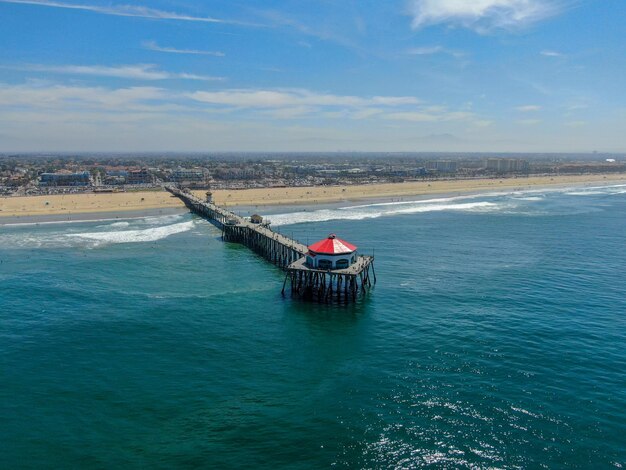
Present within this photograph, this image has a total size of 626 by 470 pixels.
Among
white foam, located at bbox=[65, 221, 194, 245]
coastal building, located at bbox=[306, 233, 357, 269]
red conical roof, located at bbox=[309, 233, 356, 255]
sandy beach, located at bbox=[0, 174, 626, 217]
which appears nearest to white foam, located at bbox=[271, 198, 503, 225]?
white foam, located at bbox=[65, 221, 194, 245]

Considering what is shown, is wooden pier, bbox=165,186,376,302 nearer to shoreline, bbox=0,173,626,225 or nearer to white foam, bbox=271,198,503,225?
white foam, bbox=271,198,503,225

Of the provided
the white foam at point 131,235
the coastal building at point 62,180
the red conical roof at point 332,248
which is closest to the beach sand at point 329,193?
the white foam at point 131,235

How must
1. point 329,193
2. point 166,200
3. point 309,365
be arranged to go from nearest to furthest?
1. point 309,365
2. point 166,200
3. point 329,193

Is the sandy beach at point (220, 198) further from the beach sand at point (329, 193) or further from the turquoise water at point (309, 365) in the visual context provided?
the turquoise water at point (309, 365)

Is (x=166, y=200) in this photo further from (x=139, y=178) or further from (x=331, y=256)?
(x=331, y=256)

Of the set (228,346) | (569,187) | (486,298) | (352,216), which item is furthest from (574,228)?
(569,187)

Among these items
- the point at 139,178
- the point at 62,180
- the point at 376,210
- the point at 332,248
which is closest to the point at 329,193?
the point at 376,210
